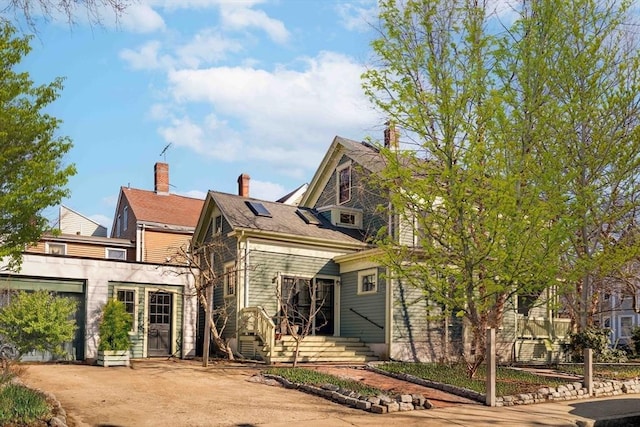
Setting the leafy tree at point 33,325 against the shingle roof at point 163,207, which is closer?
the leafy tree at point 33,325

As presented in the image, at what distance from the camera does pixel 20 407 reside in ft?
27.9

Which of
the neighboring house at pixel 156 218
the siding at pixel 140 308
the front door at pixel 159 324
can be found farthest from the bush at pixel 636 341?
the neighboring house at pixel 156 218

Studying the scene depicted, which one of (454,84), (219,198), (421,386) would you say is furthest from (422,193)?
(219,198)

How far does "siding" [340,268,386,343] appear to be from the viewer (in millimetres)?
19953

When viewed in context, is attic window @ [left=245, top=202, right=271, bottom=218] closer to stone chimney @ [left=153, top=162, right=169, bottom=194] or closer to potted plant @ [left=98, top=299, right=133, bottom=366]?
potted plant @ [left=98, top=299, right=133, bottom=366]

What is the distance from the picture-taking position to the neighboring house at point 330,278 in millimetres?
19656

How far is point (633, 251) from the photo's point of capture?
16203mm

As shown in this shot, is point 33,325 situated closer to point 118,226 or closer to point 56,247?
point 56,247

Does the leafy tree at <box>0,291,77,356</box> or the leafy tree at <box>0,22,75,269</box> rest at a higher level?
the leafy tree at <box>0,22,75,269</box>

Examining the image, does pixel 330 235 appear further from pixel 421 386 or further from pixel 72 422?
pixel 72 422

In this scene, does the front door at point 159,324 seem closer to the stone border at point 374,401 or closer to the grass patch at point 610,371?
the stone border at point 374,401

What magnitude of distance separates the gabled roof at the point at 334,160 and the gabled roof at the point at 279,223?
2166 millimetres

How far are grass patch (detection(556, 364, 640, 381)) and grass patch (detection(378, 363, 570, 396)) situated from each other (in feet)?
5.54

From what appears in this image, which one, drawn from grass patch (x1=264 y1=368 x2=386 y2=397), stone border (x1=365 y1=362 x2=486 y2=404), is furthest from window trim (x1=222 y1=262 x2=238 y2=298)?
stone border (x1=365 y1=362 x2=486 y2=404)
